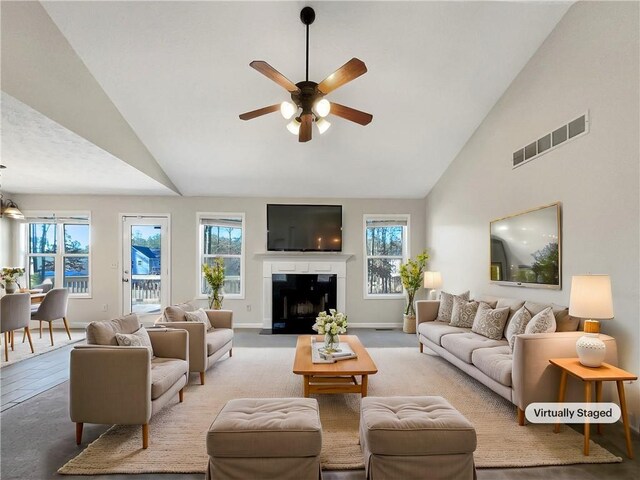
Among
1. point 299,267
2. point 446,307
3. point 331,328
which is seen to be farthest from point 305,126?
point 299,267

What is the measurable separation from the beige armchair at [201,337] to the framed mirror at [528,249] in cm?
353

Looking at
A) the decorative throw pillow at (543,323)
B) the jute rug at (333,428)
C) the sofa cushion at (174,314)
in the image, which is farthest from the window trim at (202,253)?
the decorative throw pillow at (543,323)

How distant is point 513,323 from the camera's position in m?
3.65

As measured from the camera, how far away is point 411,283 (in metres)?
6.66

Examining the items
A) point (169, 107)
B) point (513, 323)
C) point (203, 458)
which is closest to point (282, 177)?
point (169, 107)

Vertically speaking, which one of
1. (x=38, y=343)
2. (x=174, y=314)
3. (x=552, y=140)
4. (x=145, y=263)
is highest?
(x=552, y=140)

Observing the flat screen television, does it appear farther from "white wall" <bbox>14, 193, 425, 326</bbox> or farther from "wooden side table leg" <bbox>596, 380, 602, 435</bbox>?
"wooden side table leg" <bbox>596, 380, 602, 435</bbox>

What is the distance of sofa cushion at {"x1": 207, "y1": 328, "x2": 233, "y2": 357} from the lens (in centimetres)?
406

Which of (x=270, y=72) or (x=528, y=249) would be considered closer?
(x=270, y=72)

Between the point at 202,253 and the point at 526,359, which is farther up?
the point at 202,253

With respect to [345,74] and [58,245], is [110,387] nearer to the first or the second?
[345,74]

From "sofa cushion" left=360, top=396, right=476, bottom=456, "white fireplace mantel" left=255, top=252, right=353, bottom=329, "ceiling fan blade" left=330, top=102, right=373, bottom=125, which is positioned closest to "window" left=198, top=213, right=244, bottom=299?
"white fireplace mantel" left=255, top=252, right=353, bottom=329

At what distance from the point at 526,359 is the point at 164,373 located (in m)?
2.87

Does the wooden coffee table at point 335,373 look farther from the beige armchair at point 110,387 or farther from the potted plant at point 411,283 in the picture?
the potted plant at point 411,283
